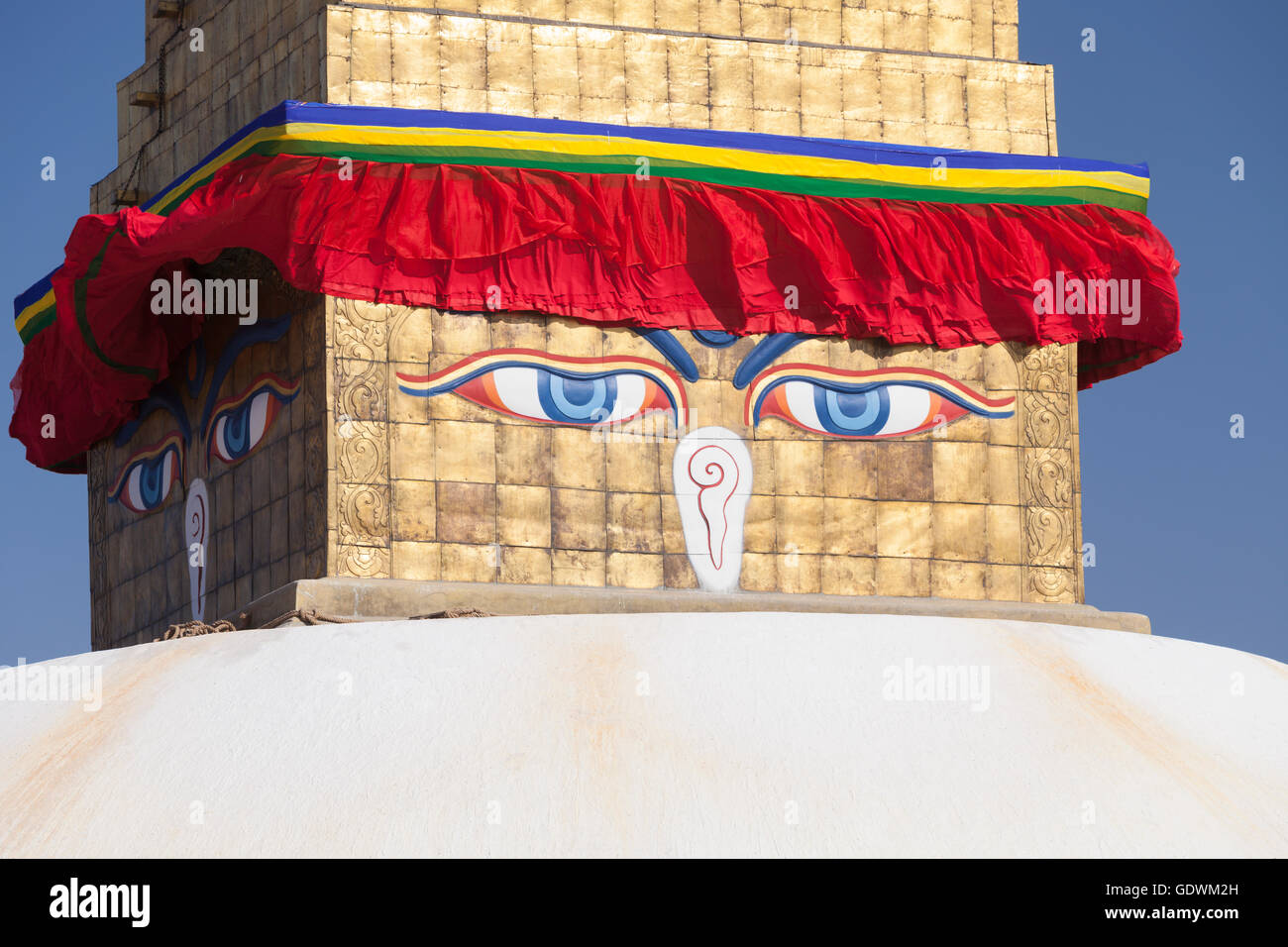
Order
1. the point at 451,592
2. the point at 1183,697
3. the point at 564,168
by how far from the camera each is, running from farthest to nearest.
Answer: the point at 564,168 < the point at 451,592 < the point at 1183,697

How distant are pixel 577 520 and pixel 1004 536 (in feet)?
11.9

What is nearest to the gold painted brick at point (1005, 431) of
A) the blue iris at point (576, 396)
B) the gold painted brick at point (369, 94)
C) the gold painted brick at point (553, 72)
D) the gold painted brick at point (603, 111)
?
the blue iris at point (576, 396)

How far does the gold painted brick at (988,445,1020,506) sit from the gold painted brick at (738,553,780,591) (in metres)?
2.01

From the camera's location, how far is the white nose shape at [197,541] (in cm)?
1681

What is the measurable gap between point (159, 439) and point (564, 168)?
15.8 feet

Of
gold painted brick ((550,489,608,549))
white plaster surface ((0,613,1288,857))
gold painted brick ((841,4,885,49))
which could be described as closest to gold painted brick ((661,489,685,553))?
gold painted brick ((550,489,608,549))

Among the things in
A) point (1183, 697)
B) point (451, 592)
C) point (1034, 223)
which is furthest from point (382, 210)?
point (1183, 697)

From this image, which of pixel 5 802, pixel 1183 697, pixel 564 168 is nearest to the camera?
pixel 5 802

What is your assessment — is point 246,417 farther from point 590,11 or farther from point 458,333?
point 590,11

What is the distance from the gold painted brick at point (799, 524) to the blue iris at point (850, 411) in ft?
2.18

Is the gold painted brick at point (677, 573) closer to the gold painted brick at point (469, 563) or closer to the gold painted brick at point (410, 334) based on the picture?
the gold painted brick at point (469, 563)

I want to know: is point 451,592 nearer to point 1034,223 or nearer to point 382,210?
point 382,210

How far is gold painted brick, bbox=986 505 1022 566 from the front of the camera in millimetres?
16266
